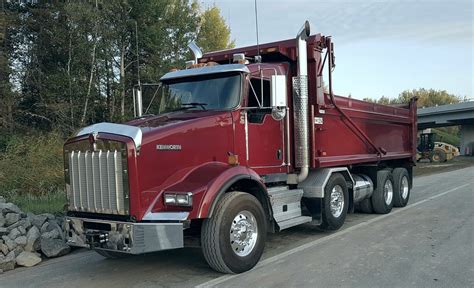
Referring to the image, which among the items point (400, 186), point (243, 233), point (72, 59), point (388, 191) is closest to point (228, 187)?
point (243, 233)

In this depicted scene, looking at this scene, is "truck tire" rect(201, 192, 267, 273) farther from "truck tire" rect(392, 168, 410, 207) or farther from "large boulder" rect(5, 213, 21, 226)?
"truck tire" rect(392, 168, 410, 207)

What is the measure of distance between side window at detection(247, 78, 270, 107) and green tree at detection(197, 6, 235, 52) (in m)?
25.9

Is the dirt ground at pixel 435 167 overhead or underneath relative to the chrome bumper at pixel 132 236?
underneath

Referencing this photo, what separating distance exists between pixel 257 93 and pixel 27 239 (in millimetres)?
4432

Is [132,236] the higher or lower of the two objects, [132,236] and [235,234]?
the higher

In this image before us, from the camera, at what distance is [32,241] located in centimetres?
748

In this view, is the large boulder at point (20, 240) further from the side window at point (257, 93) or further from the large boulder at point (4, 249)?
the side window at point (257, 93)

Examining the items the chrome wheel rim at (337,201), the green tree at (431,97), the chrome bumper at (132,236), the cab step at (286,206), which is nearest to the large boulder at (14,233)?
the chrome bumper at (132,236)

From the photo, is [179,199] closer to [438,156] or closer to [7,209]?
[7,209]

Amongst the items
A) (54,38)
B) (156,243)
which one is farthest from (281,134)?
(54,38)

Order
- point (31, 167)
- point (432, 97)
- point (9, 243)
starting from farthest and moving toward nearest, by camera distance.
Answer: point (432, 97)
point (31, 167)
point (9, 243)

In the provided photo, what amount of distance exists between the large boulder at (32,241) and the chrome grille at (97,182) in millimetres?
1961

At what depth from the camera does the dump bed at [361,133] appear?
8453mm

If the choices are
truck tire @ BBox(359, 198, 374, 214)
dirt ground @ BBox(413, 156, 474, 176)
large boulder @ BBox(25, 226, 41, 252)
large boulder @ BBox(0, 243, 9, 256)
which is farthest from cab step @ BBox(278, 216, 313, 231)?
dirt ground @ BBox(413, 156, 474, 176)
